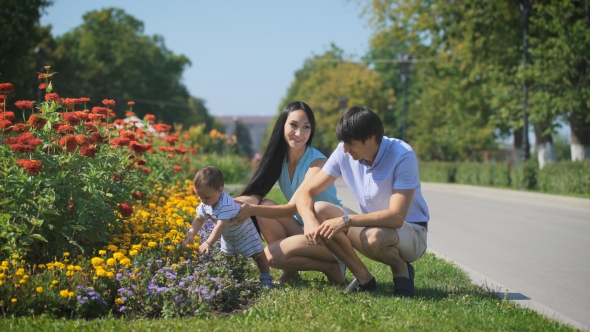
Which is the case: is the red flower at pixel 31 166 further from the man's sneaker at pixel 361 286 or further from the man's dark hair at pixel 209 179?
the man's sneaker at pixel 361 286

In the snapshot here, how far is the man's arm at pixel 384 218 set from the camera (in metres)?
5.68

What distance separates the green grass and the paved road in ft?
2.51

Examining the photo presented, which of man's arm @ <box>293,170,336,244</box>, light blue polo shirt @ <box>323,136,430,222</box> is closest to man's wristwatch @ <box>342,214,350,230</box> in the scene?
man's arm @ <box>293,170,336,244</box>

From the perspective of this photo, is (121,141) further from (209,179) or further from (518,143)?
(518,143)

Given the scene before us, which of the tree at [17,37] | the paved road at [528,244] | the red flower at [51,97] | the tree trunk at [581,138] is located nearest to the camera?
the red flower at [51,97]

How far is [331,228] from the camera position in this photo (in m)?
5.72

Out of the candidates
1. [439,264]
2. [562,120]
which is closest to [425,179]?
[562,120]

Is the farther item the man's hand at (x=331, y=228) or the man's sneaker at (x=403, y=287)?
the man's sneaker at (x=403, y=287)

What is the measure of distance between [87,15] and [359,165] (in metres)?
66.5

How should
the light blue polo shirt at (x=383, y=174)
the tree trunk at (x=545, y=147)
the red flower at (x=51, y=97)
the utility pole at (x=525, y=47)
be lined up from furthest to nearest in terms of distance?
the tree trunk at (x=545, y=147), the utility pole at (x=525, y=47), the red flower at (x=51, y=97), the light blue polo shirt at (x=383, y=174)

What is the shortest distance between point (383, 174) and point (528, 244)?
5653 mm

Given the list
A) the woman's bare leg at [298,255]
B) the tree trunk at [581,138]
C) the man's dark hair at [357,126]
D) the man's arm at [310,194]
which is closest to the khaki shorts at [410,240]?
the man's arm at [310,194]

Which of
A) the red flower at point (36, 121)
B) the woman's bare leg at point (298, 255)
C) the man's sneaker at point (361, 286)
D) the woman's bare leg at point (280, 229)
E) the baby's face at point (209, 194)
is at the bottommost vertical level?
the man's sneaker at point (361, 286)

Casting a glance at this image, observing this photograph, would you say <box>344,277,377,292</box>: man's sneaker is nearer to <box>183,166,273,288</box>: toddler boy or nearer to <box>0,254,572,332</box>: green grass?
<box>0,254,572,332</box>: green grass
